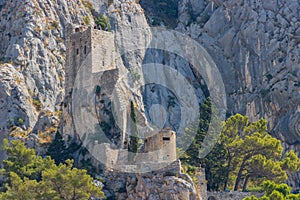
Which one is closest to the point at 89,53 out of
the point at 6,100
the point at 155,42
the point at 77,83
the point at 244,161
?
the point at 77,83

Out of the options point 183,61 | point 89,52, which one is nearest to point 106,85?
point 89,52

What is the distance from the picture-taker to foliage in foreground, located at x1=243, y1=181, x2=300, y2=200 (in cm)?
6969

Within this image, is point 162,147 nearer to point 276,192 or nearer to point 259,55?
point 276,192

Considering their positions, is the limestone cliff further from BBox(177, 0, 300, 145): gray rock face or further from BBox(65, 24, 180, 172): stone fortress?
BBox(177, 0, 300, 145): gray rock face

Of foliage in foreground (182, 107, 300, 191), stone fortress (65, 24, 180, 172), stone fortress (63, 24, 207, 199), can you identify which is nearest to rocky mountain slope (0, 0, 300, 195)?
stone fortress (63, 24, 207, 199)

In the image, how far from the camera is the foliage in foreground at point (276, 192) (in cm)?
6969

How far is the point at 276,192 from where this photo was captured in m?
70.1

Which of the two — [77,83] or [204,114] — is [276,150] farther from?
[77,83]

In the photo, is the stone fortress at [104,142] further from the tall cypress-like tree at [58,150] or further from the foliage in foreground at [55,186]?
the foliage in foreground at [55,186]

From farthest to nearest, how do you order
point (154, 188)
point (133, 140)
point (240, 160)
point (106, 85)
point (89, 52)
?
point (89, 52), point (240, 160), point (106, 85), point (133, 140), point (154, 188)

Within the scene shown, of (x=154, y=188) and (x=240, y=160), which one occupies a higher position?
(x=240, y=160)

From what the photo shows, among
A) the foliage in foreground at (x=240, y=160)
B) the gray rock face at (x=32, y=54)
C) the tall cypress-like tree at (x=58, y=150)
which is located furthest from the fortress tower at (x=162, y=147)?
the gray rock face at (x=32, y=54)

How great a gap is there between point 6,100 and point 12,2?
55.3 feet

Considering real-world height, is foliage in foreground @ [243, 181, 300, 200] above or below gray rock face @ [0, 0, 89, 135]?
below
